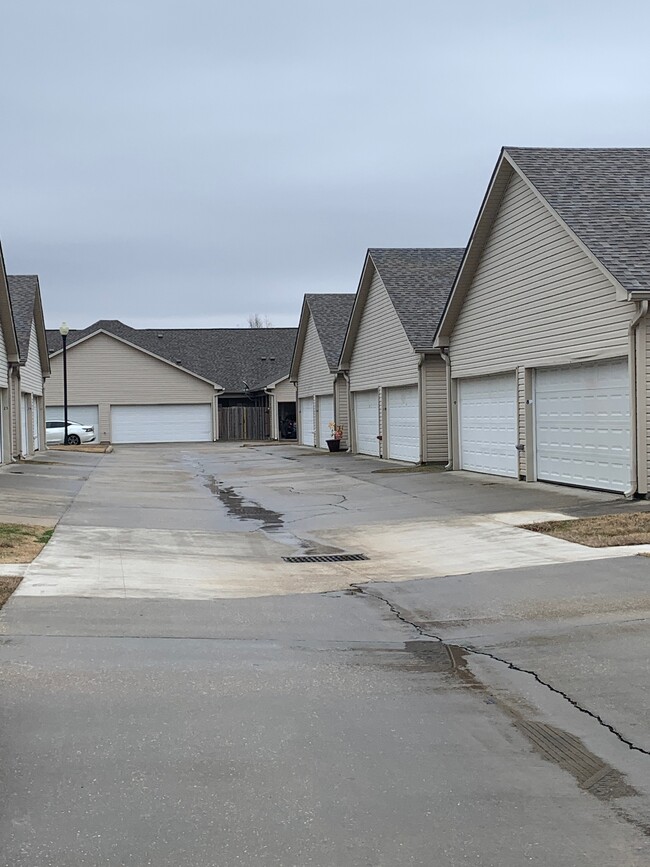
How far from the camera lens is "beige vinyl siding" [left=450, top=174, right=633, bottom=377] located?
1731 centimetres

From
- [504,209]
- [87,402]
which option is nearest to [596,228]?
[504,209]

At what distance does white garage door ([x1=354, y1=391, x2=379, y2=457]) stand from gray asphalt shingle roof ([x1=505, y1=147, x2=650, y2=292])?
1265 centimetres

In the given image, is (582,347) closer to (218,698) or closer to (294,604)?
(294,604)

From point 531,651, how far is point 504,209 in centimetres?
1553

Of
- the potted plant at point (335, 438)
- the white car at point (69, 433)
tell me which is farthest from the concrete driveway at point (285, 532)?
the white car at point (69, 433)

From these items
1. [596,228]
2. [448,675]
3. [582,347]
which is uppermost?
[596,228]

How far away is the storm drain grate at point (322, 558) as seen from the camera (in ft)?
40.6

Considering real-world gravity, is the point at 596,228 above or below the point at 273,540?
above

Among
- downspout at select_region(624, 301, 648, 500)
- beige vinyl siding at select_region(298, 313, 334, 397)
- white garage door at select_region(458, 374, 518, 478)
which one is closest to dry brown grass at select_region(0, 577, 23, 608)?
downspout at select_region(624, 301, 648, 500)

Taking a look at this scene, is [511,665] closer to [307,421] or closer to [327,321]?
[327,321]

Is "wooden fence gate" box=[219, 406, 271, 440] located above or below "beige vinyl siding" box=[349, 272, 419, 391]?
below

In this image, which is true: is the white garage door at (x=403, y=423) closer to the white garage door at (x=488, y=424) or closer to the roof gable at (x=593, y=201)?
the white garage door at (x=488, y=424)

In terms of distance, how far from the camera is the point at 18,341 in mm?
31734

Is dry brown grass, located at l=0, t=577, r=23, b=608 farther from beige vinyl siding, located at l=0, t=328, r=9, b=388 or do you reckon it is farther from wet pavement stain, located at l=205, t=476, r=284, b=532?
beige vinyl siding, located at l=0, t=328, r=9, b=388
